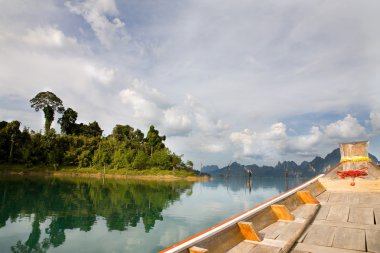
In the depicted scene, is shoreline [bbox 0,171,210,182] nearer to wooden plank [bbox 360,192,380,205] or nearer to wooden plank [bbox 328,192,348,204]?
wooden plank [bbox 328,192,348,204]

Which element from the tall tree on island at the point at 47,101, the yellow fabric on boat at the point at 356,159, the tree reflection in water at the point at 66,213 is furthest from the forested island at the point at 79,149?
the yellow fabric on boat at the point at 356,159

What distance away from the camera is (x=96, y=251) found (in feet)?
41.1

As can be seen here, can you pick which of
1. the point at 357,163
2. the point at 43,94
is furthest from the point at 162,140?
the point at 357,163

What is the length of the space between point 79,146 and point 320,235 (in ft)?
265

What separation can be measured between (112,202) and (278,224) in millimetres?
26408

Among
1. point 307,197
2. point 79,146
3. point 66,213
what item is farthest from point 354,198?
point 79,146

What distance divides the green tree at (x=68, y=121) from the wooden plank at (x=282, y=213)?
88482 millimetres

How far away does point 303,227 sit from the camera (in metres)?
4.32

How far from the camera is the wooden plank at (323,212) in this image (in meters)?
5.82

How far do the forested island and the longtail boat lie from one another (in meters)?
68.5

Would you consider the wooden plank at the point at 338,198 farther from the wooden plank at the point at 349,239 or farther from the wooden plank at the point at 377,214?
the wooden plank at the point at 349,239

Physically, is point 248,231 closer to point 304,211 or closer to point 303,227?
point 303,227

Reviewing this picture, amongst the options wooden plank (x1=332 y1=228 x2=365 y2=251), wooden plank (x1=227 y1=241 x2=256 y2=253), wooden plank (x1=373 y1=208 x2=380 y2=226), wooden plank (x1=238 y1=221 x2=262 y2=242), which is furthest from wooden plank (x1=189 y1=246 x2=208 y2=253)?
wooden plank (x1=373 y1=208 x2=380 y2=226)

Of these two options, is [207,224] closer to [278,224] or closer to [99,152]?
[278,224]
